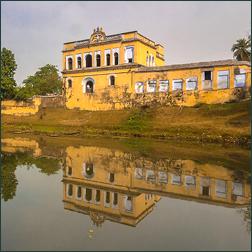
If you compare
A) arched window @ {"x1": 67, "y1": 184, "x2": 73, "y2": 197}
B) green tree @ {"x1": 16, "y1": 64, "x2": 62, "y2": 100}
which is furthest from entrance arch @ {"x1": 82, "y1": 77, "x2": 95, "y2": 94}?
arched window @ {"x1": 67, "y1": 184, "x2": 73, "y2": 197}

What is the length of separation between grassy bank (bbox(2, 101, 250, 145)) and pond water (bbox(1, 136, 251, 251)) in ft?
23.1

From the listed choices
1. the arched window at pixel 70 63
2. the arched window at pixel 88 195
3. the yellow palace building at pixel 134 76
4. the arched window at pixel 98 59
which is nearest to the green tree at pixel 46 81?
the arched window at pixel 70 63

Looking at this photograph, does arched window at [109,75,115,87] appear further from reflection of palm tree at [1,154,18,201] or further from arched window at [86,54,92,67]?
reflection of palm tree at [1,154,18,201]

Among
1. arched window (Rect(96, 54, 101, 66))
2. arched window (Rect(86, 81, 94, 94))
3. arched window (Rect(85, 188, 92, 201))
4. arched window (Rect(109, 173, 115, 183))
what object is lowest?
arched window (Rect(85, 188, 92, 201))

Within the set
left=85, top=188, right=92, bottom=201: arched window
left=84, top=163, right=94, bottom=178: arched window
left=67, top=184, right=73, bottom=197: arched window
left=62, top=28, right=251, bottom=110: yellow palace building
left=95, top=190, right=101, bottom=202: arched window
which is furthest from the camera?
left=62, top=28, right=251, bottom=110: yellow palace building

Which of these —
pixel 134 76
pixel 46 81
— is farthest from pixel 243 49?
pixel 46 81

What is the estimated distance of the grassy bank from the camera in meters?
24.3

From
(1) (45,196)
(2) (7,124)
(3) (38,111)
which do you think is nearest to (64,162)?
(1) (45,196)

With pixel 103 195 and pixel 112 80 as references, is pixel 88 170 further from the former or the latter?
pixel 112 80

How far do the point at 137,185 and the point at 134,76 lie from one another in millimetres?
26600

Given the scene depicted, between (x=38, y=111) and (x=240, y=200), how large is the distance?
118 ft

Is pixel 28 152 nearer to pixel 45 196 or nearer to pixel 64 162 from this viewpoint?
pixel 64 162

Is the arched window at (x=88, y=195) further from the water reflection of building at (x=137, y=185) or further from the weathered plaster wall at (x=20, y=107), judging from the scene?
the weathered plaster wall at (x=20, y=107)

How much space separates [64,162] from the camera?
16109 mm
